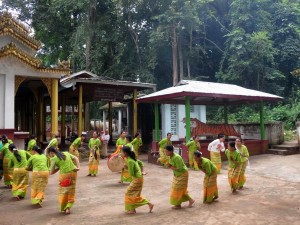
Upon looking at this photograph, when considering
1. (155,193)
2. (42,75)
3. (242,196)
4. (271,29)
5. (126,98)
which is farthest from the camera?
(271,29)

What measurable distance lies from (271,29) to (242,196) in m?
19.0

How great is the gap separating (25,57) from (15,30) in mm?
1877

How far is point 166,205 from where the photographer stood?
6859mm

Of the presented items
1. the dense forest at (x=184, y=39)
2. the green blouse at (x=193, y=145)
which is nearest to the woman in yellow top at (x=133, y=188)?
the green blouse at (x=193, y=145)

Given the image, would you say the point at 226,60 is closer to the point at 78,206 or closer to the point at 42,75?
the point at 42,75

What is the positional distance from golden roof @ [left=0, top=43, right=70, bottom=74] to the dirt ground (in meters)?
5.66

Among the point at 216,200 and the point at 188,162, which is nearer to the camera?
the point at 216,200

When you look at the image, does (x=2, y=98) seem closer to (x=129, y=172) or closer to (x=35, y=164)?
(x=35, y=164)

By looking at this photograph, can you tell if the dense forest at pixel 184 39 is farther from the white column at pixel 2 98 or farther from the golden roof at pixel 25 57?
the white column at pixel 2 98

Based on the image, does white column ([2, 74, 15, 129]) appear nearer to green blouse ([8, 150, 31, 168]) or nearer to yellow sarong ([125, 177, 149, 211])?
green blouse ([8, 150, 31, 168])

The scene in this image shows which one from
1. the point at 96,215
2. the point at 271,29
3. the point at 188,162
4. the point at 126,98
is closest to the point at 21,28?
the point at 126,98

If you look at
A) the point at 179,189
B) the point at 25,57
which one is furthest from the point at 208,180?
the point at 25,57

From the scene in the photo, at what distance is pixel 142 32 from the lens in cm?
2573

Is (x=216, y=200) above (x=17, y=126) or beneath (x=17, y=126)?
beneath
